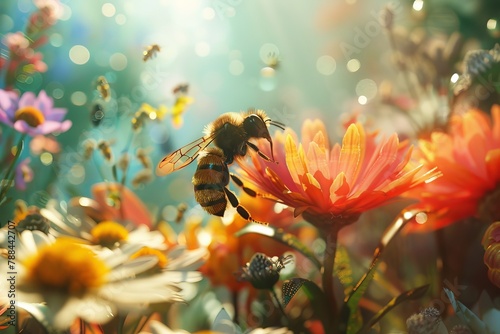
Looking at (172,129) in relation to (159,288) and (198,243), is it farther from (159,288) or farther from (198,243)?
(159,288)

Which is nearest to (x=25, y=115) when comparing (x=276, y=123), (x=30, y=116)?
(x=30, y=116)

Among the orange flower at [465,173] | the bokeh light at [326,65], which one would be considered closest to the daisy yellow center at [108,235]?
the orange flower at [465,173]

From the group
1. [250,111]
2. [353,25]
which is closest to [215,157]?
[250,111]

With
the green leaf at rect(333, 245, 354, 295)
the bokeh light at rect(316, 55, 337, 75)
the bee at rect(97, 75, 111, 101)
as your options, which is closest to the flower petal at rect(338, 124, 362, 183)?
the green leaf at rect(333, 245, 354, 295)

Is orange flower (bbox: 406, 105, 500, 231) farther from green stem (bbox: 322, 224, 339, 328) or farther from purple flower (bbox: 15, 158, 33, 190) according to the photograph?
purple flower (bbox: 15, 158, 33, 190)

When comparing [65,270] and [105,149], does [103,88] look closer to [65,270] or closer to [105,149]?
[105,149]

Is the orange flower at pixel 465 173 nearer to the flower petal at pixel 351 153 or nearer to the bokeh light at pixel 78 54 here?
the flower petal at pixel 351 153
